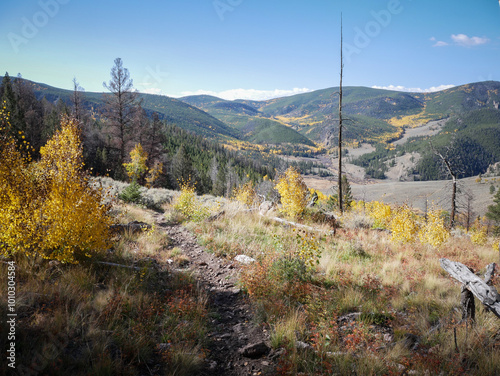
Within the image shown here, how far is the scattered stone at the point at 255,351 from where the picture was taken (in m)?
3.76

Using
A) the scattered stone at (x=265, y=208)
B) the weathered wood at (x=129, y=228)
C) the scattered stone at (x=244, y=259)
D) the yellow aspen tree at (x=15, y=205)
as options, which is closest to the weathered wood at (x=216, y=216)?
the scattered stone at (x=265, y=208)

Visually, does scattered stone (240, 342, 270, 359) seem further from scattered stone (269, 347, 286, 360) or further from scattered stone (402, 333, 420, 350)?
scattered stone (402, 333, 420, 350)

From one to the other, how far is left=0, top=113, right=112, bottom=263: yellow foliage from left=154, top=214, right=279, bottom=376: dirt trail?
2.84m

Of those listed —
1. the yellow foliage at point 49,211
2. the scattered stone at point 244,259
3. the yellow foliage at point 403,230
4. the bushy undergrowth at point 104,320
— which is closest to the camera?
the bushy undergrowth at point 104,320

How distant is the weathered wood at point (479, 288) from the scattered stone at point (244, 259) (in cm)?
469

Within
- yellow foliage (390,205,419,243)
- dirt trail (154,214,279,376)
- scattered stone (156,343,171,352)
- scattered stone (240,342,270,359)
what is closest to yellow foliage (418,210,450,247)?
yellow foliage (390,205,419,243)

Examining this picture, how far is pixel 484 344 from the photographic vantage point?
3693 millimetres

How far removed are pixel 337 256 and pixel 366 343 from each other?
4543 mm

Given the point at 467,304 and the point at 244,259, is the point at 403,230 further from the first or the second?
the point at 244,259

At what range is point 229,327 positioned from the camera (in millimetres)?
4578

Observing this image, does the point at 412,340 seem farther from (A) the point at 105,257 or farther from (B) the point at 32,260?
(B) the point at 32,260

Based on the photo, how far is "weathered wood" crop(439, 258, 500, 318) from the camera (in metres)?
3.76

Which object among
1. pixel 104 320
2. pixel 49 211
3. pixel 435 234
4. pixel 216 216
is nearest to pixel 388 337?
pixel 104 320

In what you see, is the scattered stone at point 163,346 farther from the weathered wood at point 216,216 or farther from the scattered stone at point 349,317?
the weathered wood at point 216,216
